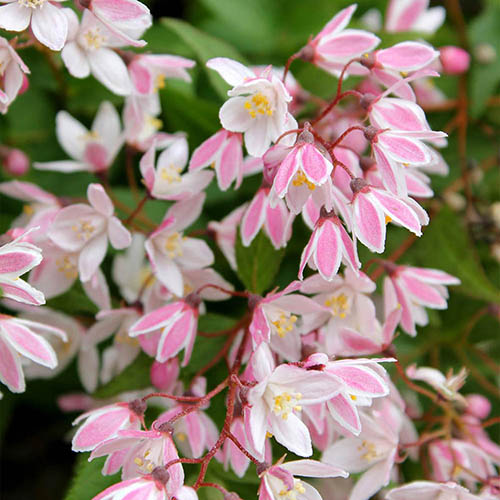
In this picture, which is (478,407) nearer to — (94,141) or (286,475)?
(286,475)

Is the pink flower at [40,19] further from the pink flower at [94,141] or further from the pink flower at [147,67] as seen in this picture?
the pink flower at [94,141]

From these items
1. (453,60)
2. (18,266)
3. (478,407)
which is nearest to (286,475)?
(18,266)

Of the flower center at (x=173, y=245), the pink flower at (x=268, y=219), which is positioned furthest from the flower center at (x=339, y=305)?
the flower center at (x=173, y=245)

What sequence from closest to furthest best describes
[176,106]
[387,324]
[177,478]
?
[177,478] < [387,324] < [176,106]

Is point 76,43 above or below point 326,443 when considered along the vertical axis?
above

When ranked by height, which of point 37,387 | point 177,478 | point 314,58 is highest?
point 314,58

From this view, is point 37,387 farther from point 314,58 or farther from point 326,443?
point 314,58

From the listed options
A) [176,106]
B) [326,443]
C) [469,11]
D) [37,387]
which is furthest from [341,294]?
[469,11]
